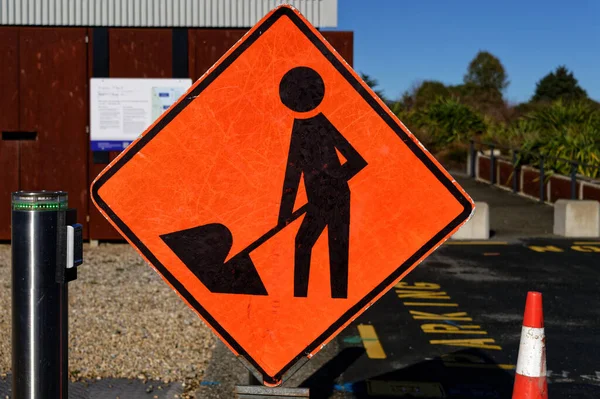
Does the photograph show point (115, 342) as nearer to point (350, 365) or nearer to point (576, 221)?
point (350, 365)

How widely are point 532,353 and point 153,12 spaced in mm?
10117

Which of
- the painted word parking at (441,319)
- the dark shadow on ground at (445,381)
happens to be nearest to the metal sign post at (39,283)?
the dark shadow on ground at (445,381)

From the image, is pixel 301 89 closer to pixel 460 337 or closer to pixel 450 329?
pixel 460 337

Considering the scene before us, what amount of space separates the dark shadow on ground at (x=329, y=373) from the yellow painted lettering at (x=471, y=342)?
0.70m

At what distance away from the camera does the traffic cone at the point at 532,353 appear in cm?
380

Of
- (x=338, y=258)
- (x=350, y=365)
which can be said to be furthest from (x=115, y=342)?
(x=338, y=258)

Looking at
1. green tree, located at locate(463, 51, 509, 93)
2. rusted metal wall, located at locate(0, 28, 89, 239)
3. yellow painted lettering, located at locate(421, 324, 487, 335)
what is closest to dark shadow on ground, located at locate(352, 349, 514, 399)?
yellow painted lettering, located at locate(421, 324, 487, 335)

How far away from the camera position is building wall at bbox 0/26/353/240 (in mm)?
12203

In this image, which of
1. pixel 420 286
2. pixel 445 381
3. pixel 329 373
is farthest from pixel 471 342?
A: pixel 420 286

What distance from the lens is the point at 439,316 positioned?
777 cm

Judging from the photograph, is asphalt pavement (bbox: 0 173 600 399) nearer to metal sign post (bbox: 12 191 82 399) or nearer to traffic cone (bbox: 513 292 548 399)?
traffic cone (bbox: 513 292 548 399)

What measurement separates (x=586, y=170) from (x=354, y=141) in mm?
18162

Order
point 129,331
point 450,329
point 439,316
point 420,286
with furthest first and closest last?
point 420,286 → point 439,316 → point 450,329 → point 129,331

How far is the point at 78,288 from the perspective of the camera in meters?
8.88
